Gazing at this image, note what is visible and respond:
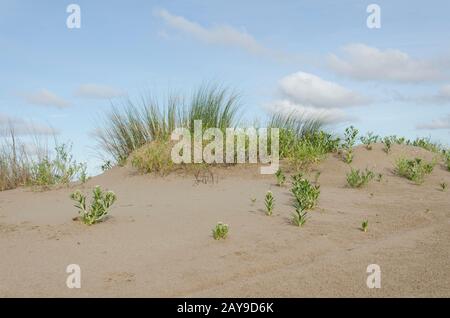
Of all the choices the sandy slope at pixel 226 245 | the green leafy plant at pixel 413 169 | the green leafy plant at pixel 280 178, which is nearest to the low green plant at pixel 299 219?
the sandy slope at pixel 226 245

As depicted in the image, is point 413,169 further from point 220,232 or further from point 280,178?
point 220,232

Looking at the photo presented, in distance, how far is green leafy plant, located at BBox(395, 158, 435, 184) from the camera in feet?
27.1

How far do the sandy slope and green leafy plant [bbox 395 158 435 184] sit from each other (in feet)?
2.94

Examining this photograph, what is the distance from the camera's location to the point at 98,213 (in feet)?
16.8

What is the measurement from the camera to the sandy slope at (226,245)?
11.4 ft

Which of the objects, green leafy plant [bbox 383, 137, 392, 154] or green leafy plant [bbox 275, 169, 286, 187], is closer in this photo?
green leafy plant [bbox 275, 169, 286, 187]

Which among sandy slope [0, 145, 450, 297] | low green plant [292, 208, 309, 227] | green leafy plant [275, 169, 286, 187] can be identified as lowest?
sandy slope [0, 145, 450, 297]

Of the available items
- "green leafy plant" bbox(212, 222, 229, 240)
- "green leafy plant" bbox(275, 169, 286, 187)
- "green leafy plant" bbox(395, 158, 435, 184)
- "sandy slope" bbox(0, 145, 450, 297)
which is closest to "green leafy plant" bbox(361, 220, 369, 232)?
"sandy slope" bbox(0, 145, 450, 297)

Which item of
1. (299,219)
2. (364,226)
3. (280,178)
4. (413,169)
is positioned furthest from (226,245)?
(413,169)

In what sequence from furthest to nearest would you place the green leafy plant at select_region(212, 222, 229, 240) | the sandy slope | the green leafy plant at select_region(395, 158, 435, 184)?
the green leafy plant at select_region(395, 158, 435, 184) → the green leafy plant at select_region(212, 222, 229, 240) → the sandy slope

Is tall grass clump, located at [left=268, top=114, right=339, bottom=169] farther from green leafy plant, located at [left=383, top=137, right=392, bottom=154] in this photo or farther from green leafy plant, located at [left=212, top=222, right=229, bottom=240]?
green leafy plant, located at [left=212, top=222, right=229, bottom=240]

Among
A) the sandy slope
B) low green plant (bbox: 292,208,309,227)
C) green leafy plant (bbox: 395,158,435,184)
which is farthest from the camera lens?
green leafy plant (bbox: 395,158,435,184)

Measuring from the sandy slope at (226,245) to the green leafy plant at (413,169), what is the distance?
895 mm

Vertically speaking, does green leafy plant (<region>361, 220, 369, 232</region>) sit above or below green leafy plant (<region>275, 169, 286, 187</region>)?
below
